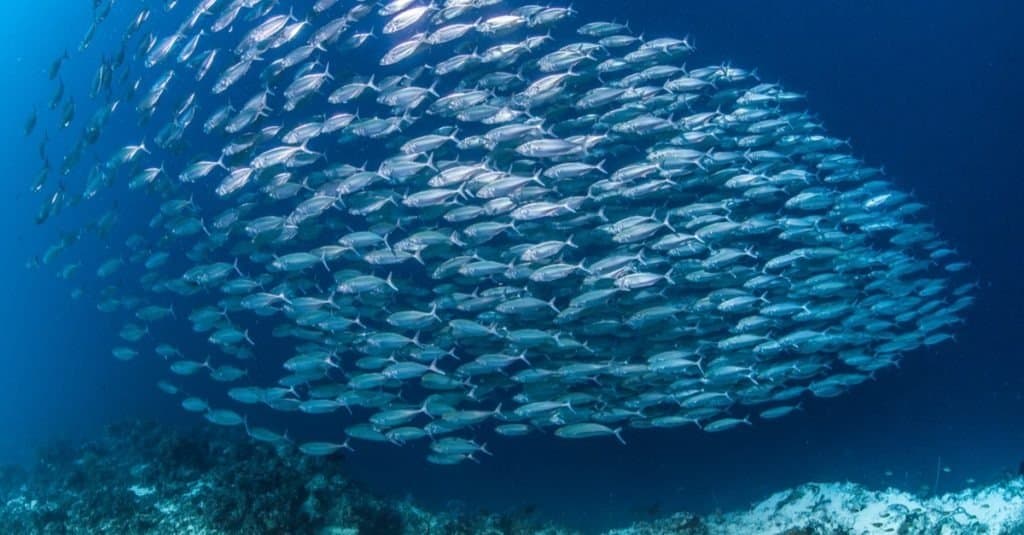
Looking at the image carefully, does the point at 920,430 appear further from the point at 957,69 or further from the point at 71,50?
the point at 71,50

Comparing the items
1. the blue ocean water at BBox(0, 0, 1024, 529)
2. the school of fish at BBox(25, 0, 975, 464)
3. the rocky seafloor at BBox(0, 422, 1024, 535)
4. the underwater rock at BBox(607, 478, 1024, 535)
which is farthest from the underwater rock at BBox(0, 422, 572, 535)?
the blue ocean water at BBox(0, 0, 1024, 529)

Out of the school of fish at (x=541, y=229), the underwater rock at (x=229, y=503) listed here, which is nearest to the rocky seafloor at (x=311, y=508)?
the underwater rock at (x=229, y=503)

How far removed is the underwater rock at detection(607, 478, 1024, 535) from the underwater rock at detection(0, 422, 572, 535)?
2539 mm

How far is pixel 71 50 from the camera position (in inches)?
1244

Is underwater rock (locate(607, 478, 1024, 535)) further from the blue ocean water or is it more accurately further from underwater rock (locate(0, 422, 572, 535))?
underwater rock (locate(0, 422, 572, 535))

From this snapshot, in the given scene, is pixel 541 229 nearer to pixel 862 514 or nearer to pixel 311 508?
pixel 311 508

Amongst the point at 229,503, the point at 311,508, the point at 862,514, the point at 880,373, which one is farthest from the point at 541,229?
the point at 880,373

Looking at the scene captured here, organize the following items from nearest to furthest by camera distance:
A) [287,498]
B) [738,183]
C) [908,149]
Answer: [287,498], [738,183], [908,149]

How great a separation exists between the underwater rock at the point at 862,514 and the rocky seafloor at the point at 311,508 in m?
0.02

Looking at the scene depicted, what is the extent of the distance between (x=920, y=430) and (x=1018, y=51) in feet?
44.9

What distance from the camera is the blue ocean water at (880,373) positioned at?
15547mm

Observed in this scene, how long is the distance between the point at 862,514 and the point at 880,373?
10223mm

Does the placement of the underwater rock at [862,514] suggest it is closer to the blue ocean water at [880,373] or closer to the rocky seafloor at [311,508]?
the rocky seafloor at [311,508]

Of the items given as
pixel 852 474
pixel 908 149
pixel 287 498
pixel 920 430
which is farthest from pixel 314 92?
pixel 908 149
